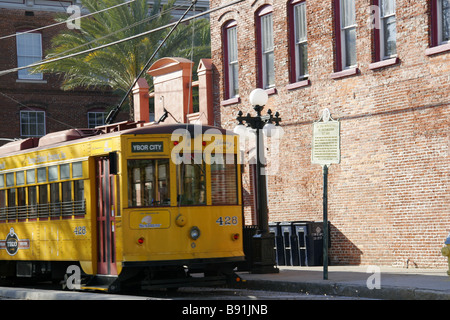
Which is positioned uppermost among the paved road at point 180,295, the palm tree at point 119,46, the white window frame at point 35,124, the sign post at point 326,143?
the palm tree at point 119,46

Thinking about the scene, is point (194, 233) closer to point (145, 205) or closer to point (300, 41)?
point (145, 205)

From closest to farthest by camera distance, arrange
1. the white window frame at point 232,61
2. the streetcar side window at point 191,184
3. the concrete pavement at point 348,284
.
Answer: the concrete pavement at point 348,284, the streetcar side window at point 191,184, the white window frame at point 232,61

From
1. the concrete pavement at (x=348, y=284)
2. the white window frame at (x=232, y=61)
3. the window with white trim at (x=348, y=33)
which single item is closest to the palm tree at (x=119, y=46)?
the white window frame at (x=232, y=61)

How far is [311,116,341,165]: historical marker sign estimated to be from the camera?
16.3m

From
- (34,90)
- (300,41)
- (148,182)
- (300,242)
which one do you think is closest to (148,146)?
(148,182)

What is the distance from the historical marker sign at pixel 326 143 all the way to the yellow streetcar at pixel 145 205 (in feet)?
5.11

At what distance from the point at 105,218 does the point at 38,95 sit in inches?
1189

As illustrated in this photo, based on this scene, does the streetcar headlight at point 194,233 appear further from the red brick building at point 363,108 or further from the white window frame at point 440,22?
the white window frame at point 440,22

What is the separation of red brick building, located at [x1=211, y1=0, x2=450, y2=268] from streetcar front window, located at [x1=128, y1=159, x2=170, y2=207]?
20.7ft

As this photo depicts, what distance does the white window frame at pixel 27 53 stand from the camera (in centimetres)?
4531

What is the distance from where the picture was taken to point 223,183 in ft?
55.1

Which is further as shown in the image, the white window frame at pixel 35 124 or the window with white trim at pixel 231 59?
the white window frame at pixel 35 124
